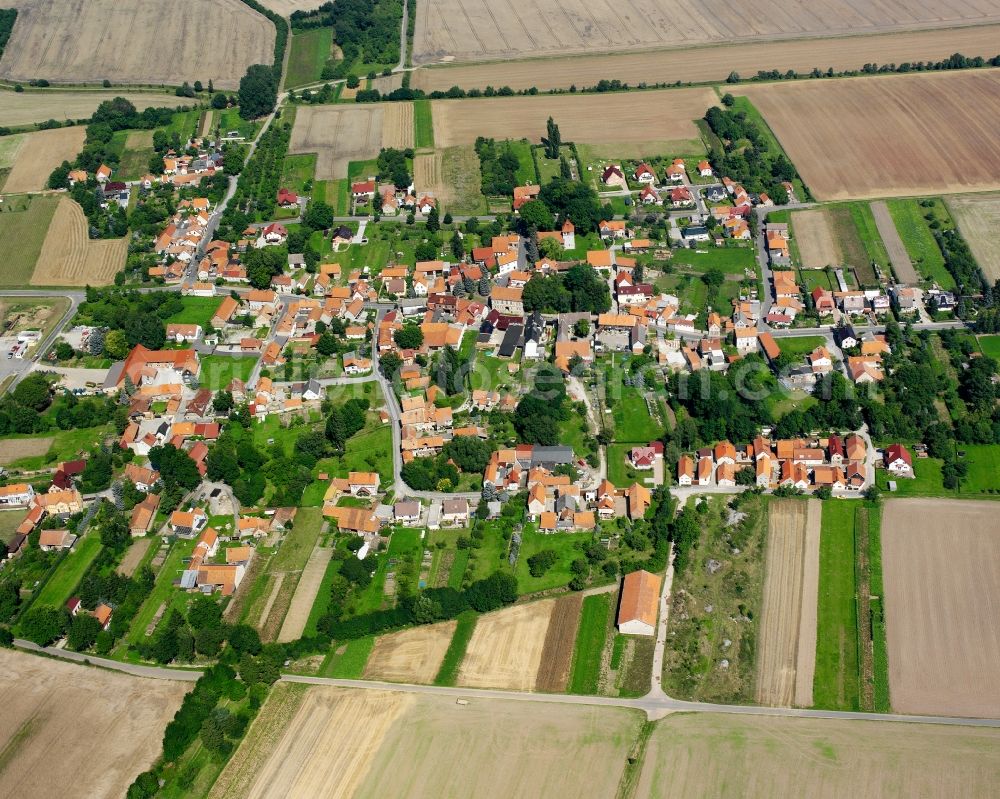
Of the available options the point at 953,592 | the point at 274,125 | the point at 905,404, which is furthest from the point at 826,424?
the point at 274,125

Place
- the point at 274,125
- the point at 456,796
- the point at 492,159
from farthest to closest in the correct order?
the point at 274,125
the point at 492,159
the point at 456,796

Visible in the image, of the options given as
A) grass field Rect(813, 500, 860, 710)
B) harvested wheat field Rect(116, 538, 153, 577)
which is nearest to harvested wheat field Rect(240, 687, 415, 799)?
harvested wheat field Rect(116, 538, 153, 577)

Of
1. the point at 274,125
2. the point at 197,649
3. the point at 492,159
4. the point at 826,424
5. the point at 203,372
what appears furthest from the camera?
the point at 274,125

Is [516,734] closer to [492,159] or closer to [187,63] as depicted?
[492,159]

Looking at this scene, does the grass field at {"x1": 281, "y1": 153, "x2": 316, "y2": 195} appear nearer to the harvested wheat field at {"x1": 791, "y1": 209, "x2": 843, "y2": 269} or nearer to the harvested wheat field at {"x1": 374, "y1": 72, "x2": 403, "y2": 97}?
the harvested wheat field at {"x1": 374, "y1": 72, "x2": 403, "y2": 97}

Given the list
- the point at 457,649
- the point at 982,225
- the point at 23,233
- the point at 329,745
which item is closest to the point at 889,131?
the point at 982,225

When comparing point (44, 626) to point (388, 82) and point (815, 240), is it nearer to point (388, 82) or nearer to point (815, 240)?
point (815, 240)

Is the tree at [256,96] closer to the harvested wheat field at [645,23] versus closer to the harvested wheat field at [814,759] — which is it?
the harvested wheat field at [645,23]
